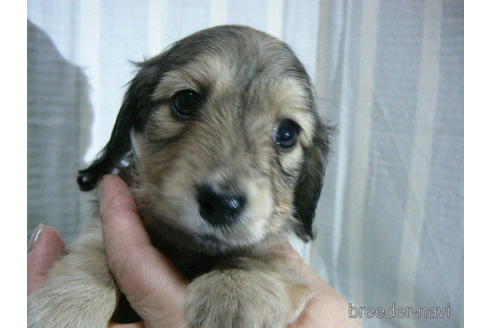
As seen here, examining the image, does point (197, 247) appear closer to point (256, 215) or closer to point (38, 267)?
point (256, 215)

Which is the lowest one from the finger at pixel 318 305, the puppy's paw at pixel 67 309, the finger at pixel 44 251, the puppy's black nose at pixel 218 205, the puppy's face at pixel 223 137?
the finger at pixel 318 305

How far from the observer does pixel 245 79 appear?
50.1 inches

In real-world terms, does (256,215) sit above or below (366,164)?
below

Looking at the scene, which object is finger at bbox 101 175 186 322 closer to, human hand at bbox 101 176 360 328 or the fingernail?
human hand at bbox 101 176 360 328

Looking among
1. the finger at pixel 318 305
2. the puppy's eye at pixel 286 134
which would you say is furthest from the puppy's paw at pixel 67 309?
the puppy's eye at pixel 286 134

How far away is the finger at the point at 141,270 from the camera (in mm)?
1110

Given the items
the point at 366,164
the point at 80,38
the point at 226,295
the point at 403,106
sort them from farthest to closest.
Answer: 1. the point at 366,164
2. the point at 403,106
3. the point at 80,38
4. the point at 226,295

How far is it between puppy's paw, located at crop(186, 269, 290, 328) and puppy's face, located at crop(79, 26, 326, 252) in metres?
0.10

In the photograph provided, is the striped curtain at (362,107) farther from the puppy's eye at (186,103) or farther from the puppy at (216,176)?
the puppy's eye at (186,103)

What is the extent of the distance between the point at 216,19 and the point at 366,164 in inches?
34.5

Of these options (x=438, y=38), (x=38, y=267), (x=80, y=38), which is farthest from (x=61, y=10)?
(x=438, y=38)

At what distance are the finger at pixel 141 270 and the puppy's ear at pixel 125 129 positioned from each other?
12.1 inches

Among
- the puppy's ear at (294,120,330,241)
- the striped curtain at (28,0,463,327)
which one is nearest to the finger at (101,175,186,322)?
the striped curtain at (28,0,463,327)

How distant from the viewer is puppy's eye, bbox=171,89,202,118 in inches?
50.8
